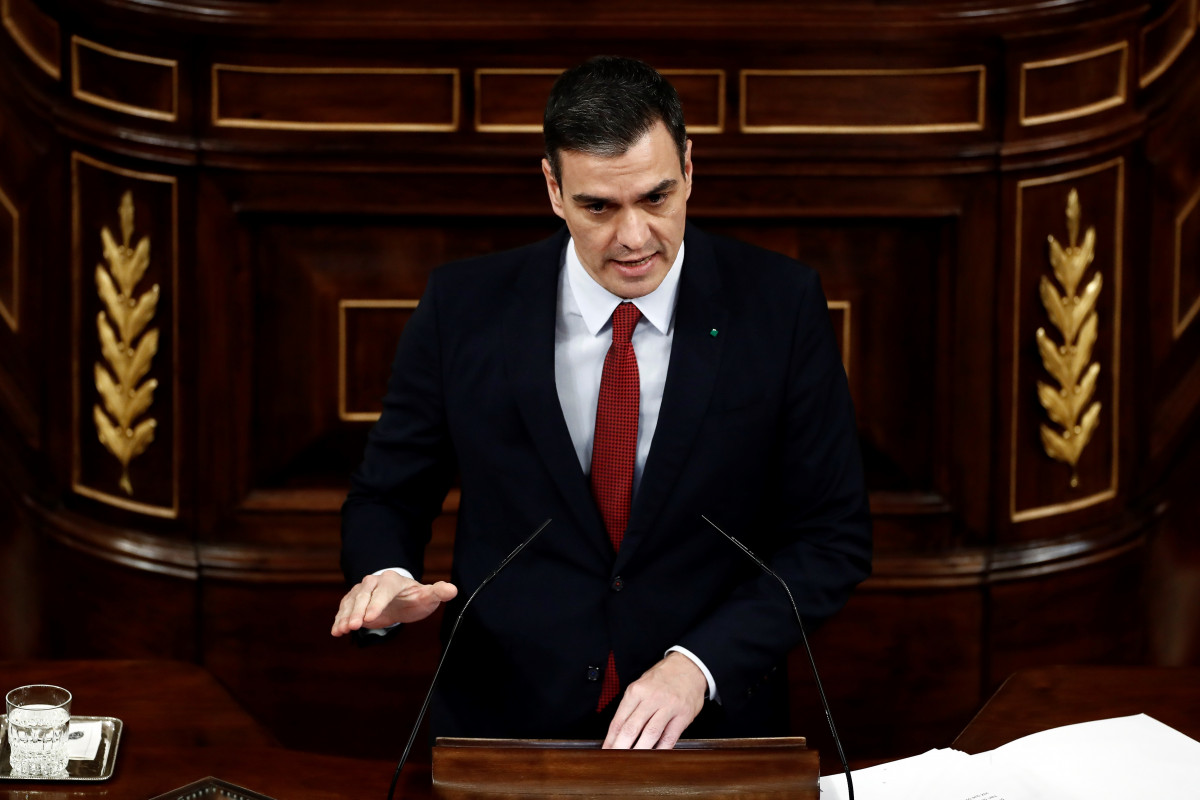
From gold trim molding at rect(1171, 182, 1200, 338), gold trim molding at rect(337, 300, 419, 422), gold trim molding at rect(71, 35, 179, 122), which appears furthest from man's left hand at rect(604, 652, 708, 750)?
gold trim molding at rect(1171, 182, 1200, 338)

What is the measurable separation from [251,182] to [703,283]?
1589 mm

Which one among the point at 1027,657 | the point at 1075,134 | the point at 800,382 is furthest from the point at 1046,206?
the point at 800,382

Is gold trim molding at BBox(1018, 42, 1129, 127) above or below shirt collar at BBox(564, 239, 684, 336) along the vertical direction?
above

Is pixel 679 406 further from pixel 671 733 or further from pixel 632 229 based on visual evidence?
pixel 671 733

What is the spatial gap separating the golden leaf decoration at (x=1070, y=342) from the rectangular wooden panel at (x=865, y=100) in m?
0.31

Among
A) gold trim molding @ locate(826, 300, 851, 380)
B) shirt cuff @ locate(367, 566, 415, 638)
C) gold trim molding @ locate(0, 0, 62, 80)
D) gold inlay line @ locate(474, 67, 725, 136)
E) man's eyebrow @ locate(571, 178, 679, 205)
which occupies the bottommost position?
shirt cuff @ locate(367, 566, 415, 638)

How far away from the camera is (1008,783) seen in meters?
1.60

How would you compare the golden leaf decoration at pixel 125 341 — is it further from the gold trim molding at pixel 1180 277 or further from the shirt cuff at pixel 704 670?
the gold trim molding at pixel 1180 277

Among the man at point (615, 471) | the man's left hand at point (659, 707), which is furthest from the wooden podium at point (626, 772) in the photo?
the man at point (615, 471)

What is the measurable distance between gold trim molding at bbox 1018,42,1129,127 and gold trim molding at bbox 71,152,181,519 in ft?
5.89

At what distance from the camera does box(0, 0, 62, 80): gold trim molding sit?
A: 11.4ft

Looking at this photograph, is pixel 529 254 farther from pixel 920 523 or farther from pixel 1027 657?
pixel 1027 657

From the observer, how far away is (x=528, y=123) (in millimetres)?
3248

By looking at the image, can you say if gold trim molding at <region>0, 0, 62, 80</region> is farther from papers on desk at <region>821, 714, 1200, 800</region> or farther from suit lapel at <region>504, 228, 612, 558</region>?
papers on desk at <region>821, 714, 1200, 800</region>
